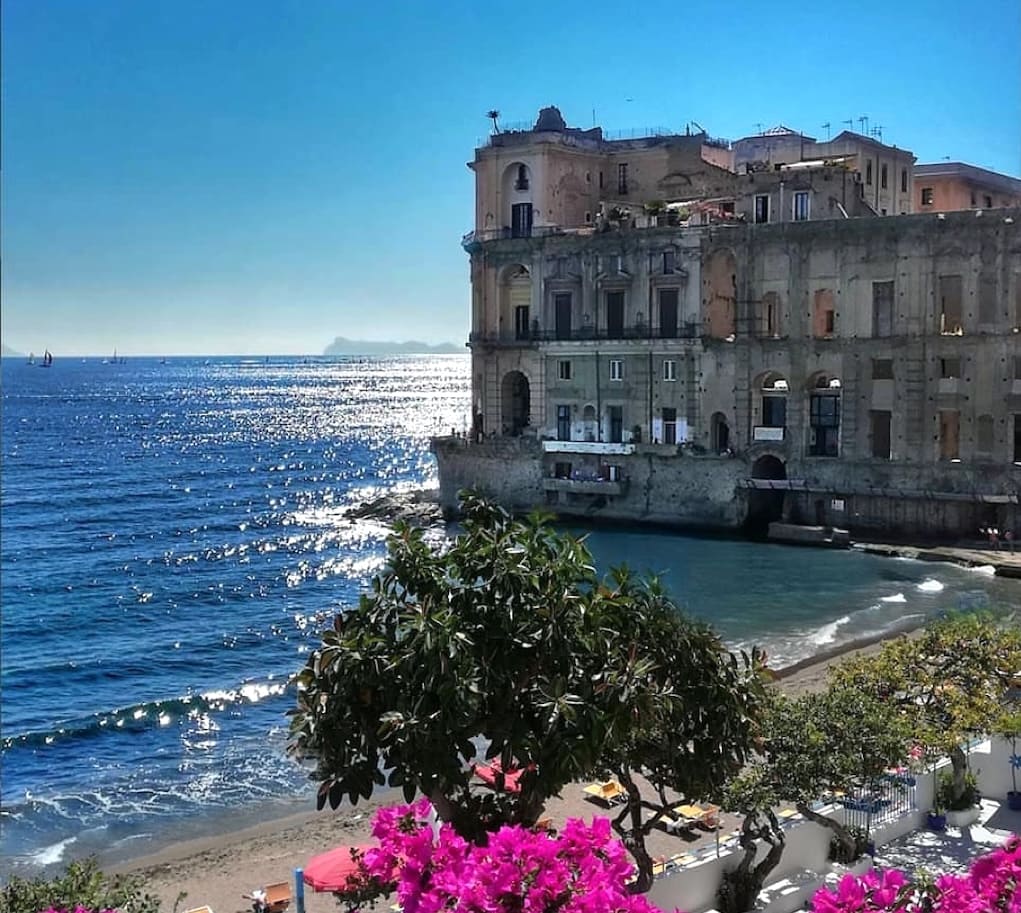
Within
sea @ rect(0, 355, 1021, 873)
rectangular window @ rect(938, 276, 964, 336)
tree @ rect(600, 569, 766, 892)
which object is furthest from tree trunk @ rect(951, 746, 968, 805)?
rectangular window @ rect(938, 276, 964, 336)

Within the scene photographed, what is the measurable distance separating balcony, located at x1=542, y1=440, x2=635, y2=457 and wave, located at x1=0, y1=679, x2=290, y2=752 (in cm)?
2869

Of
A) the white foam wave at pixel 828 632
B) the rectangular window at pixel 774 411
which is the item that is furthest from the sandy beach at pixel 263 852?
the rectangular window at pixel 774 411

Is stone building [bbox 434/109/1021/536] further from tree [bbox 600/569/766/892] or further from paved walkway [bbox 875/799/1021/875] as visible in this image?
tree [bbox 600/569/766/892]

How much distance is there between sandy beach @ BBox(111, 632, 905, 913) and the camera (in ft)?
68.5

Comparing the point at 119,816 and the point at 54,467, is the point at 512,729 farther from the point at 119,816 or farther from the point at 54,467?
the point at 54,467

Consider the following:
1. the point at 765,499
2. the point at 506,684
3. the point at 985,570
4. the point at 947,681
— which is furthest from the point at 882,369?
the point at 506,684

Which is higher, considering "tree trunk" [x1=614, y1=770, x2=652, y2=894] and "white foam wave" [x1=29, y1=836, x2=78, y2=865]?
"tree trunk" [x1=614, y1=770, x2=652, y2=894]

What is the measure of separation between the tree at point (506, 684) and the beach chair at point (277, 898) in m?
8.36

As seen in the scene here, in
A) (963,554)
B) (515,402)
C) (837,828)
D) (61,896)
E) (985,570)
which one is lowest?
(985,570)

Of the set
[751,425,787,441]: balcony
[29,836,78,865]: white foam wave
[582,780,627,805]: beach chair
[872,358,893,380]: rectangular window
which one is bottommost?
[29,836,78,865]: white foam wave

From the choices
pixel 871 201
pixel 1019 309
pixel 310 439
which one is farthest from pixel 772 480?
pixel 310 439

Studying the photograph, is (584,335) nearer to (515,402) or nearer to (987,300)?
(515,402)

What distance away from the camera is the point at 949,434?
55.1 meters

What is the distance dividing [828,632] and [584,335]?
2711 cm
